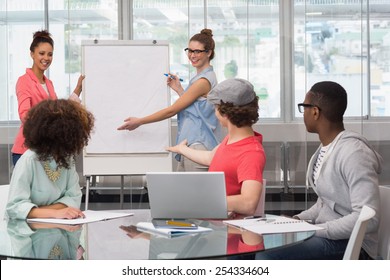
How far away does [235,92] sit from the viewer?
→ 330 centimetres

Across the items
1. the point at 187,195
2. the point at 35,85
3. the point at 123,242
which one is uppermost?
the point at 35,85

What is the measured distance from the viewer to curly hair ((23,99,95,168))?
3.01 meters

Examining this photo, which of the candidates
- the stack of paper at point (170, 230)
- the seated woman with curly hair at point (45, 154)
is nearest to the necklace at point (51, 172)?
the seated woman with curly hair at point (45, 154)

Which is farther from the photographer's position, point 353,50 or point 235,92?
point 353,50

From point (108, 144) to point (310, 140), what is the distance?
205 centimetres

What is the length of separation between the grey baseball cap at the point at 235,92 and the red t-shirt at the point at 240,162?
0.17m

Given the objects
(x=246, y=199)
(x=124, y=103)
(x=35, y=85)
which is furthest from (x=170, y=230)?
(x=124, y=103)

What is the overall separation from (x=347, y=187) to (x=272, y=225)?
0.42 m

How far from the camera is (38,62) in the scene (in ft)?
18.2

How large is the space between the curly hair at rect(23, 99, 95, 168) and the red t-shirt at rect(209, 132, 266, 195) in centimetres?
65

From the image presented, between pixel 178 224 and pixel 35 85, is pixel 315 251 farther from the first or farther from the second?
pixel 35 85

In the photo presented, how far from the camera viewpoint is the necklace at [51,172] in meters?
3.10

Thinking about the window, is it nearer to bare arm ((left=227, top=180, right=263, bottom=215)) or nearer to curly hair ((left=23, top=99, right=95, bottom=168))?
bare arm ((left=227, top=180, right=263, bottom=215))
